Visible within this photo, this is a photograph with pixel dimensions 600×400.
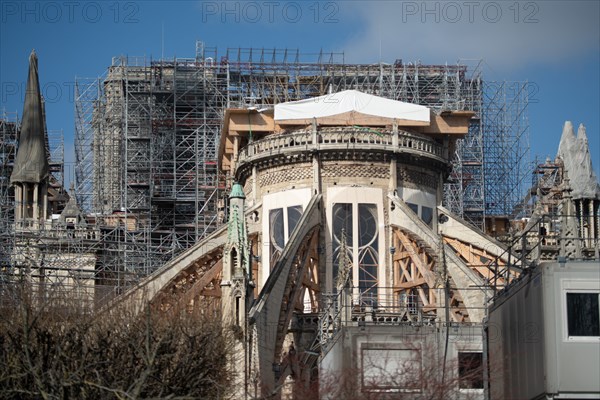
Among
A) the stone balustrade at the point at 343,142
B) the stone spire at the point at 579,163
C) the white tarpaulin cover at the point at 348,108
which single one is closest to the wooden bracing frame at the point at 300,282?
the stone balustrade at the point at 343,142

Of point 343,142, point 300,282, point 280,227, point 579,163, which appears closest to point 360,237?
point 280,227

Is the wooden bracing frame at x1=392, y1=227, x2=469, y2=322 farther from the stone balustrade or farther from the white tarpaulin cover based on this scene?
the white tarpaulin cover

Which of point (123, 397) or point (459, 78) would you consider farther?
point (459, 78)

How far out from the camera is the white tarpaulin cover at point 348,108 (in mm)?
79938

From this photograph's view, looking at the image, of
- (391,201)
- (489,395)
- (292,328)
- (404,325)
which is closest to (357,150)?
(391,201)

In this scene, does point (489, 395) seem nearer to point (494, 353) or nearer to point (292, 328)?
point (494, 353)

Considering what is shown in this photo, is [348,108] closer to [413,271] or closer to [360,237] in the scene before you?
[360,237]

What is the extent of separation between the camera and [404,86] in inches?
4129

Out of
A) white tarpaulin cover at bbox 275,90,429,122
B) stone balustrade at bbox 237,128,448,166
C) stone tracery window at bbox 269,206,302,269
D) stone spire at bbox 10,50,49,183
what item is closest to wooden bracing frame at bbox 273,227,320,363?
stone tracery window at bbox 269,206,302,269

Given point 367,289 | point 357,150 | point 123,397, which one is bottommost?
point 123,397

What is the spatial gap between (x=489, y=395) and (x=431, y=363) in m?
2.13

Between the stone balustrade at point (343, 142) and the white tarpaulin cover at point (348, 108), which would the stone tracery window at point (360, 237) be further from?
the white tarpaulin cover at point (348, 108)

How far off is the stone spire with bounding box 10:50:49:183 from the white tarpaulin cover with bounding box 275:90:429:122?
17.4m

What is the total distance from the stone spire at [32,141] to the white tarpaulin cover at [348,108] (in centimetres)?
1737
